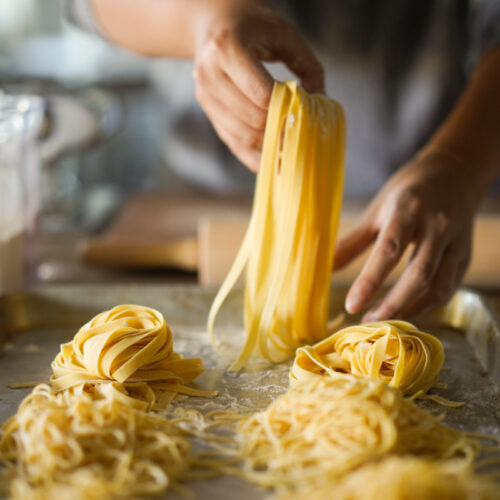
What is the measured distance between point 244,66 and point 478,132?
0.69 meters

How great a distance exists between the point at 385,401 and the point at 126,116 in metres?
3.31

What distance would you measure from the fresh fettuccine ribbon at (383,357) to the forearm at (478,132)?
22.4 inches

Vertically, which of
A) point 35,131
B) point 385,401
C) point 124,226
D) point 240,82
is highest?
point 240,82

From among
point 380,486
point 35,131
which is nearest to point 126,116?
point 35,131

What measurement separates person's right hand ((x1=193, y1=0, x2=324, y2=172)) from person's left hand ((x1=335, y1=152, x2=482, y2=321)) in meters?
0.29

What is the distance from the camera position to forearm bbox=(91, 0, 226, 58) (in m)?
1.72

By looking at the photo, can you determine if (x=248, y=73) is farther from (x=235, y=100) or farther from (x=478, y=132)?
(x=478, y=132)

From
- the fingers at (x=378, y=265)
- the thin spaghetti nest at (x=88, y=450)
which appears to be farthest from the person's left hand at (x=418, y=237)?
the thin spaghetti nest at (x=88, y=450)

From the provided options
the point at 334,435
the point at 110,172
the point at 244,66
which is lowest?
the point at 110,172

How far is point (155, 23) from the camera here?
2.04 meters

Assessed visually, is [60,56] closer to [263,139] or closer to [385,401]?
[263,139]

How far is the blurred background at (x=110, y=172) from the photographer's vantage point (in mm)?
1854

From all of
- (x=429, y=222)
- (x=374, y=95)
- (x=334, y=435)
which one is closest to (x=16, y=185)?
(x=429, y=222)

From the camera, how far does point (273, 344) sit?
1455mm
